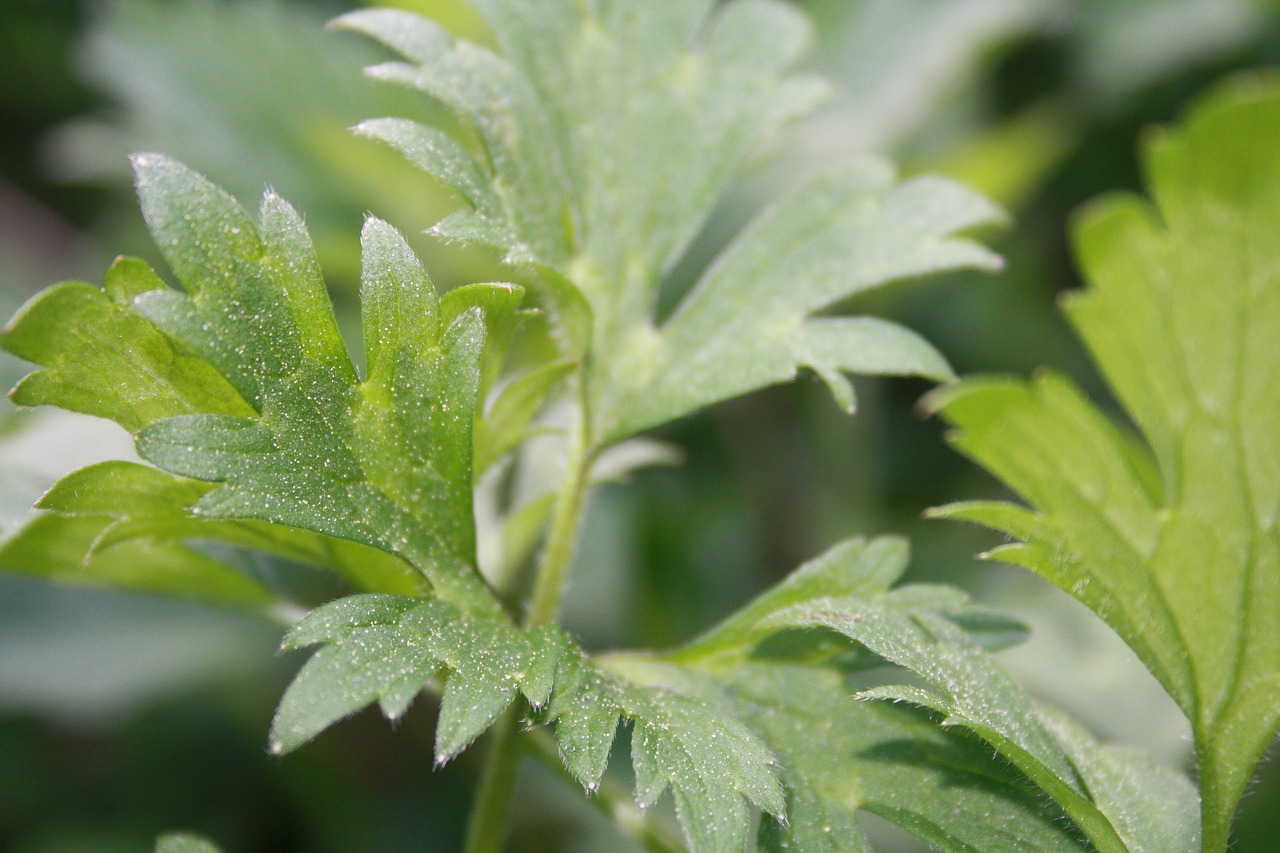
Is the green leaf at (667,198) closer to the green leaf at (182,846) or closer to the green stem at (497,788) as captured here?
the green stem at (497,788)

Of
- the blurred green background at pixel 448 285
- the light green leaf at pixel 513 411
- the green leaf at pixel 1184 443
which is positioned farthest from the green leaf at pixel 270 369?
the blurred green background at pixel 448 285

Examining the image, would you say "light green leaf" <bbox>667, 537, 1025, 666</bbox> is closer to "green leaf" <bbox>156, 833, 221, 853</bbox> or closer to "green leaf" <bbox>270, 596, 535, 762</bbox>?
"green leaf" <bbox>270, 596, 535, 762</bbox>

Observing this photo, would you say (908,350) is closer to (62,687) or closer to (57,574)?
(57,574)

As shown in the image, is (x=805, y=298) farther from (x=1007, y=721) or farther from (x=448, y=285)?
(x=448, y=285)

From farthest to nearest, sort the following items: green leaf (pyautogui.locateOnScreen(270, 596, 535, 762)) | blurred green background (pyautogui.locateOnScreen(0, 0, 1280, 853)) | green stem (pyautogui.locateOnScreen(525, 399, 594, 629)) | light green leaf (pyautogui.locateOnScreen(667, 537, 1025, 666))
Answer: blurred green background (pyautogui.locateOnScreen(0, 0, 1280, 853)), green stem (pyautogui.locateOnScreen(525, 399, 594, 629)), light green leaf (pyautogui.locateOnScreen(667, 537, 1025, 666)), green leaf (pyautogui.locateOnScreen(270, 596, 535, 762))

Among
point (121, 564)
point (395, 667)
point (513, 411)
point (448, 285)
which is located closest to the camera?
point (395, 667)

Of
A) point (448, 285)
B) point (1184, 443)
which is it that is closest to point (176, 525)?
point (1184, 443)

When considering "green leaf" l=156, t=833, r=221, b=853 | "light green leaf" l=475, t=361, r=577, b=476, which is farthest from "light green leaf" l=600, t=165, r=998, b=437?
"green leaf" l=156, t=833, r=221, b=853
